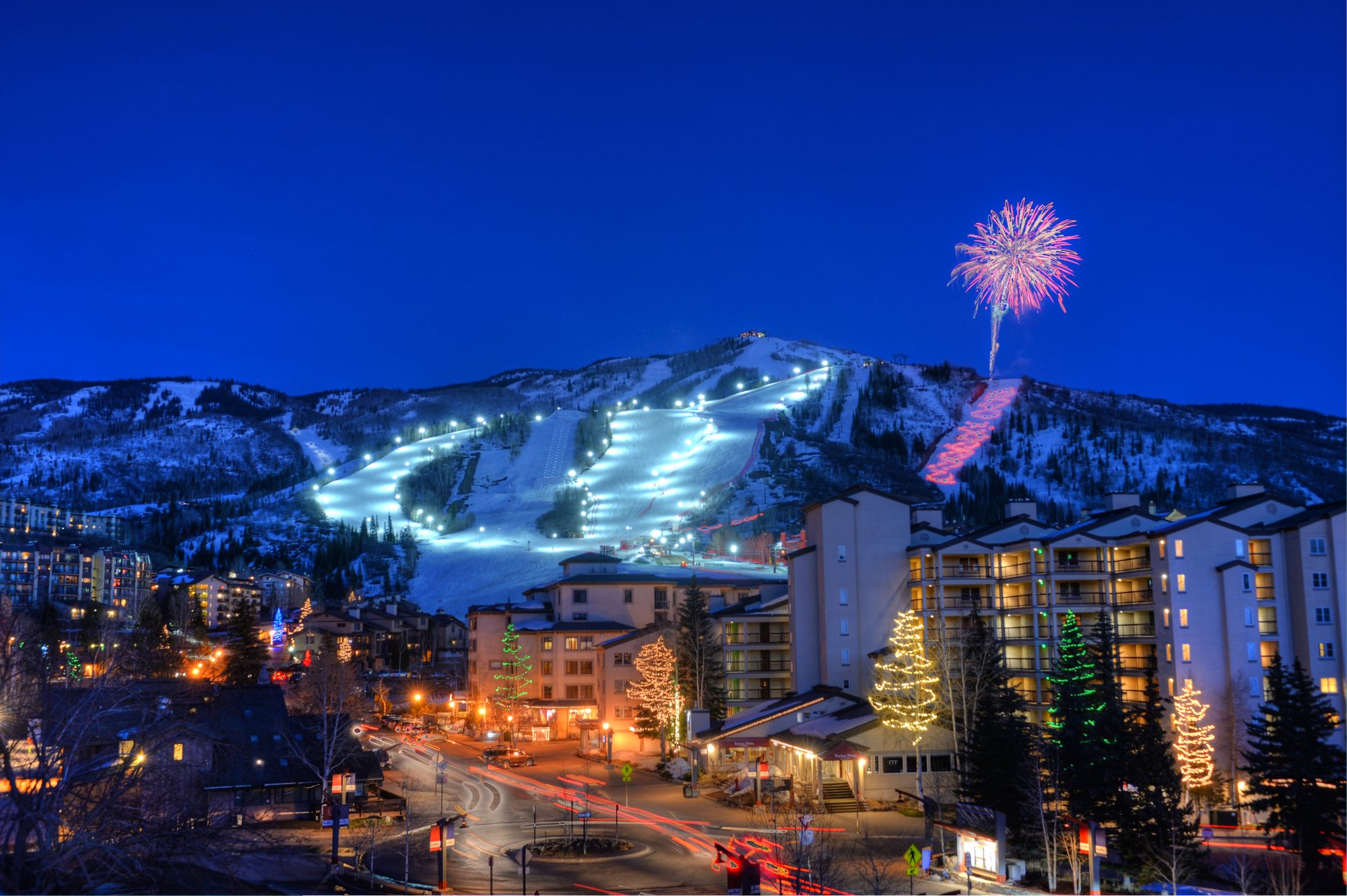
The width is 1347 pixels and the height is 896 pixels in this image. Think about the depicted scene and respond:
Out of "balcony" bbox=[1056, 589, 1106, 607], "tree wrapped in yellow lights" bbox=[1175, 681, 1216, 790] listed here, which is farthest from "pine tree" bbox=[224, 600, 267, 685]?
"tree wrapped in yellow lights" bbox=[1175, 681, 1216, 790]

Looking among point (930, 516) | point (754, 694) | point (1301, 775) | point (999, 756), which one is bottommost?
point (1301, 775)

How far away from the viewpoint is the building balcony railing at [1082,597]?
144 feet

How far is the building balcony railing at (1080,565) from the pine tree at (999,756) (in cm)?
1125

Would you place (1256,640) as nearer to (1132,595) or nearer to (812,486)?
(1132,595)

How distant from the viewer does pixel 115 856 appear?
11438mm

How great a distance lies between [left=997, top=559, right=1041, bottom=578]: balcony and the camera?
1809 inches

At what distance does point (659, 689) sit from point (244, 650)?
2740cm

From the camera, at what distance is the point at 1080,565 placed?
147 ft

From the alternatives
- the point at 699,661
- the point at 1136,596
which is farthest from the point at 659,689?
the point at 1136,596

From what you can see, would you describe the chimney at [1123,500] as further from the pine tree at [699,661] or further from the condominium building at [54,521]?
the condominium building at [54,521]

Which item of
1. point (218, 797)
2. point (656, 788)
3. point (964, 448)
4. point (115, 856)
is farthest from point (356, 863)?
point (964, 448)

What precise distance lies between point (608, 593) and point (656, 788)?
2922 centimetres

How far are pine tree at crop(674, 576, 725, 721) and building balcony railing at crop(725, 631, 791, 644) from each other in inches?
51.8

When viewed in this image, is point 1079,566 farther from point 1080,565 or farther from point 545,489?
point 545,489
